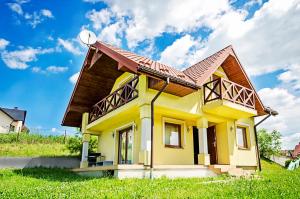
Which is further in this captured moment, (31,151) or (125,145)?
(31,151)

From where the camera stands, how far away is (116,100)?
41.2ft

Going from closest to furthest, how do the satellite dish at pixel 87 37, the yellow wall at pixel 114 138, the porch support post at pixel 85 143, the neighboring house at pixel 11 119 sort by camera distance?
the satellite dish at pixel 87 37 → the yellow wall at pixel 114 138 → the porch support post at pixel 85 143 → the neighboring house at pixel 11 119

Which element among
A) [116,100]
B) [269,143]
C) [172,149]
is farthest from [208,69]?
[269,143]

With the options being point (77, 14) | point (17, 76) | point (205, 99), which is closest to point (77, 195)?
point (77, 14)

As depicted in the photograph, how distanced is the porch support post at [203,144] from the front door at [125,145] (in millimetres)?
3495

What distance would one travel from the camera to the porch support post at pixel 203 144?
11078 mm

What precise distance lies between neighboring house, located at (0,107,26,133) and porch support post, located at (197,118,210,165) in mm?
39225

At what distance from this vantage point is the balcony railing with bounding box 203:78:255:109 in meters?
11.4

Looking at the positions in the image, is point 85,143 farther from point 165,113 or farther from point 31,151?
point 31,151

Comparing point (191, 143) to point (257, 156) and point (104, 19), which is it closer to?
point (257, 156)

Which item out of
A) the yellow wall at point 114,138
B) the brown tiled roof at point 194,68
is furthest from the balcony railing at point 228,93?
the yellow wall at point 114,138

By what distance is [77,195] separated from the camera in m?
5.29

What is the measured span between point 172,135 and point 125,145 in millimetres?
2818

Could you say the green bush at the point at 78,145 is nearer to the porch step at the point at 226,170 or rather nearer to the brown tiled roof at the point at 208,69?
the brown tiled roof at the point at 208,69
